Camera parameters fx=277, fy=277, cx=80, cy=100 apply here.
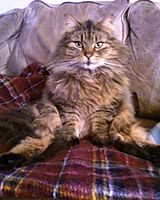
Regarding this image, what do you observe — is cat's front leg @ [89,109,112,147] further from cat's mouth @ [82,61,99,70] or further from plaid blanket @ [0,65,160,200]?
cat's mouth @ [82,61,99,70]

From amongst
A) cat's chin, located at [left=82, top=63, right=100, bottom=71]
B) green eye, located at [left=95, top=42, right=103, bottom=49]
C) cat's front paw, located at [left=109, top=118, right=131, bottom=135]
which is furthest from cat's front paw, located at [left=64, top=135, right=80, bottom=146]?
green eye, located at [left=95, top=42, right=103, bottom=49]

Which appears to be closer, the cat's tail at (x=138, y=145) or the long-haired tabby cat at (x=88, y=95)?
the cat's tail at (x=138, y=145)

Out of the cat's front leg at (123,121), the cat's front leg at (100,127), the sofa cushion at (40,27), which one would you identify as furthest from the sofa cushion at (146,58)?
the cat's front leg at (100,127)

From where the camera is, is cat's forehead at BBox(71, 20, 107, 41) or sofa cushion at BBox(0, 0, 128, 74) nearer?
cat's forehead at BBox(71, 20, 107, 41)

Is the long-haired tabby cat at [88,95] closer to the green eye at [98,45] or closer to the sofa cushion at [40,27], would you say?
the green eye at [98,45]

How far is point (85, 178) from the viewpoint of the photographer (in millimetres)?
777

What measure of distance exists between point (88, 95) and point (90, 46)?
0.21 m

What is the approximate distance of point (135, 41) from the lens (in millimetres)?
1488

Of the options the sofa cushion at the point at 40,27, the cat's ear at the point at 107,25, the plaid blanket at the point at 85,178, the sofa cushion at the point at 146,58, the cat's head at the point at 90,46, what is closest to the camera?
the plaid blanket at the point at 85,178

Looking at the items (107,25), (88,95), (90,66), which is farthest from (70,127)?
(107,25)

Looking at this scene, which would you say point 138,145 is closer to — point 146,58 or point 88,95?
point 88,95

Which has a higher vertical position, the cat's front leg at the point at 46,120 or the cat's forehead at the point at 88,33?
the cat's forehead at the point at 88,33

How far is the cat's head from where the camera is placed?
1.19 meters

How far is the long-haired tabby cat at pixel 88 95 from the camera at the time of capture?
44.6 inches
